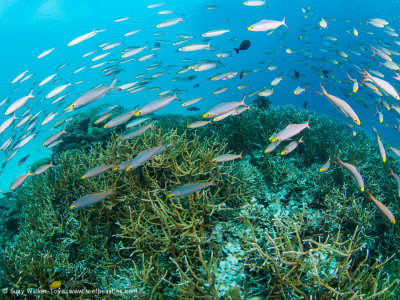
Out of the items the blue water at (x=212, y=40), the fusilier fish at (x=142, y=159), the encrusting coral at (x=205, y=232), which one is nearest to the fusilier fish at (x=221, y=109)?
the encrusting coral at (x=205, y=232)

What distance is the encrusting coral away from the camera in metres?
2.21

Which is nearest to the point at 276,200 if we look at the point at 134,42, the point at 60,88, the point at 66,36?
the point at 60,88

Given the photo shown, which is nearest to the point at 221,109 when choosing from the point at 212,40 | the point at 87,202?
the point at 87,202

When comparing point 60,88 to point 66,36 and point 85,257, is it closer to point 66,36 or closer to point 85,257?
point 85,257

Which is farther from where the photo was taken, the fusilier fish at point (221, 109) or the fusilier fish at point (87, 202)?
the fusilier fish at point (221, 109)

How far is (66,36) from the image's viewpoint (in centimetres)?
8544

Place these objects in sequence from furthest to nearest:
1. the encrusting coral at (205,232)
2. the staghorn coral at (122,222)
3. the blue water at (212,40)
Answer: the blue water at (212,40) < the staghorn coral at (122,222) < the encrusting coral at (205,232)

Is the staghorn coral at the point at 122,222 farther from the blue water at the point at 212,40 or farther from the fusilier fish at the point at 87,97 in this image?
the blue water at the point at 212,40

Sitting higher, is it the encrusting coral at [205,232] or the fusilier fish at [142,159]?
the fusilier fish at [142,159]

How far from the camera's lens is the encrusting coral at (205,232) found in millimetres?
2213

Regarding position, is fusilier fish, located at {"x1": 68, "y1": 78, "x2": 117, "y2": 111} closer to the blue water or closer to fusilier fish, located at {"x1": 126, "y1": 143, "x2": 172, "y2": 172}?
fusilier fish, located at {"x1": 126, "y1": 143, "x2": 172, "y2": 172}

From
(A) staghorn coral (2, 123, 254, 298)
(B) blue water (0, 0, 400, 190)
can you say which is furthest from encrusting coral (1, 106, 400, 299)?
(B) blue water (0, 0, 400, 190)

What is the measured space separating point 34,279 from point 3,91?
96845 mm

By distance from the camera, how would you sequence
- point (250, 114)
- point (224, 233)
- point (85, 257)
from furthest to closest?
point (250, 114) < point (85, 257) < point (224, 233)
